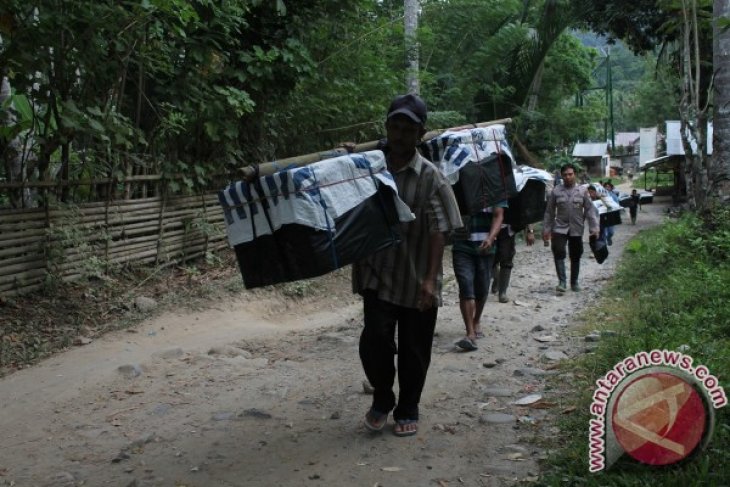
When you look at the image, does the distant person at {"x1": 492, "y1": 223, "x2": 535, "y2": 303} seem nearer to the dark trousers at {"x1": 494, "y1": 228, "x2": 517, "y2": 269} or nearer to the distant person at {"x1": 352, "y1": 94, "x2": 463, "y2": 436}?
the dark trousers at {"x1": 494, "y1": 228, "x2": 517, "y2": 269}

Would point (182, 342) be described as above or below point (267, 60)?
below

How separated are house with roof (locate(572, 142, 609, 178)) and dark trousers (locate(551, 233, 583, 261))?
46632mm

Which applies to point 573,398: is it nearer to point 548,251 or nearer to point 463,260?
point 463,260

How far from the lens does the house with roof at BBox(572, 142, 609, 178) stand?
54.4m

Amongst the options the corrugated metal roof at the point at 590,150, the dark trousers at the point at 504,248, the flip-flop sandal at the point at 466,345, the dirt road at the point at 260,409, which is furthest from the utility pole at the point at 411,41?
the corrugated metal roof at the point at 590,150

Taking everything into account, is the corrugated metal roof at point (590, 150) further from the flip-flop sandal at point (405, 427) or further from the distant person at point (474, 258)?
the flip-flop sandal at point (405, 427)

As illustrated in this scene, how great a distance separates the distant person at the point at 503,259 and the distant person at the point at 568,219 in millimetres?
1264

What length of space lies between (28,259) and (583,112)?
22.7 m

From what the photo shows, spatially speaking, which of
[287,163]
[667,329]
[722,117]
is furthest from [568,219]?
[287,163]

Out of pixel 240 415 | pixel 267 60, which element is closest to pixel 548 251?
pixel 267 60

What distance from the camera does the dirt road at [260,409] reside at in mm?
3467

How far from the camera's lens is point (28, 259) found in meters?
6.67

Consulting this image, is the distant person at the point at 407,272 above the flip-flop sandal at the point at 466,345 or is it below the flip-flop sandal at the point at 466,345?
above

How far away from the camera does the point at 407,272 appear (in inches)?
147
